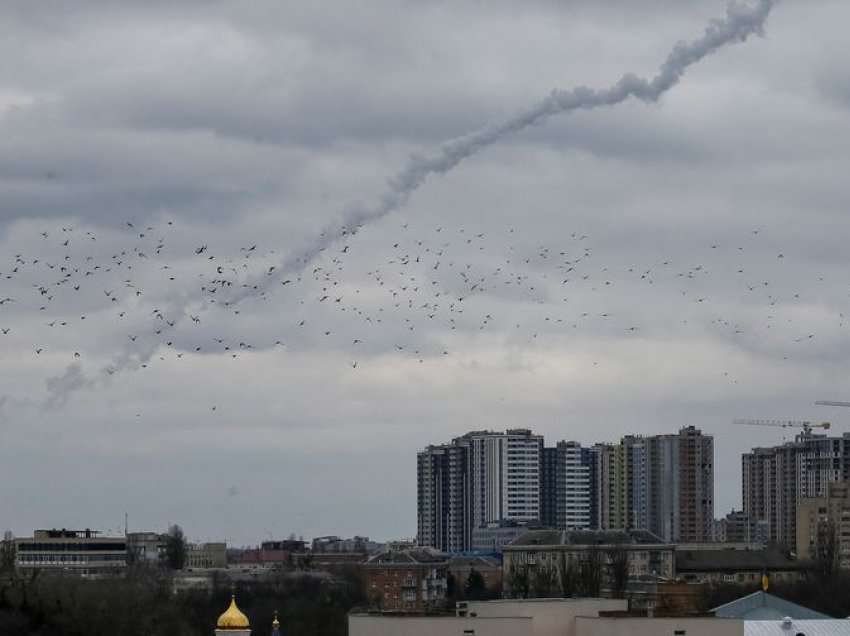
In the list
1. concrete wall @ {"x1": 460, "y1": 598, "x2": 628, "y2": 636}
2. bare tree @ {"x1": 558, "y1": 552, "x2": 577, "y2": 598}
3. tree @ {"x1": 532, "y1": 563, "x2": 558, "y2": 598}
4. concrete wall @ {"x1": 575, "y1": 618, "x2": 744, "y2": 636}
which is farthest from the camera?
tree @ {"x1": 532, "y1": 563, "x2": 558, "y2": 598}

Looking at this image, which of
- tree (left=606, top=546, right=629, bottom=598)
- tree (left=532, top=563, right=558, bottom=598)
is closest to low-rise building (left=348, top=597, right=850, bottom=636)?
tree (left=606, top=546, right=629, bottom=598)

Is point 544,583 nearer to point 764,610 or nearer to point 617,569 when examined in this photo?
point 617,569

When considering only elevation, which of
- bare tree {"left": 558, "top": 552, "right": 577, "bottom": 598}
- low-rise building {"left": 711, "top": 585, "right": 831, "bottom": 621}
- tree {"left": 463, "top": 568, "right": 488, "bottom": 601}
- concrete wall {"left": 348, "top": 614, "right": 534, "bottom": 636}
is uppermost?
concrete wall {"left": 348, "top": 614, "right": 534, "bottom": 636}

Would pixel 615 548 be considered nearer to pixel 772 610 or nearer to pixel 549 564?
pixel 549 564

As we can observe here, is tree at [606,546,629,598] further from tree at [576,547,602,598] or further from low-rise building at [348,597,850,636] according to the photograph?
low-rise building at [348,597,850,636]

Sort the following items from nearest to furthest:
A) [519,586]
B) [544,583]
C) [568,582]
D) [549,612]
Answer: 1. [549,612]
2. [568,582]
3. [544,583]
4. [519,586]

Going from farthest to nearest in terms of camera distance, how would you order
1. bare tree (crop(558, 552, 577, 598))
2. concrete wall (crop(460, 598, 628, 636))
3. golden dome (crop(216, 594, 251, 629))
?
bare tree (crop(558, 552, 577, 598)) → golden dome (crop(216, 594, 251, 629)) → concrete wall (crop(460, 598, 628, 636))

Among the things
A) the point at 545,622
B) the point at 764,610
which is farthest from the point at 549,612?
the point at 764,610
